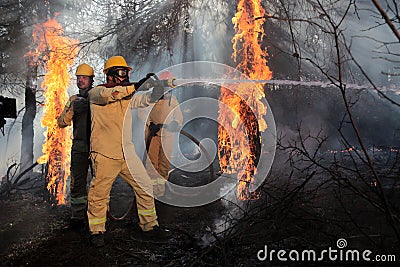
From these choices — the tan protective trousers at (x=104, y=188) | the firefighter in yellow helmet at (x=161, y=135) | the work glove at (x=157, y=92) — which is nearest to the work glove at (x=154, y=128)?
the firefighter in yellow helmet at (x=161, y=135)

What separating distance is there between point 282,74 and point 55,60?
843cm

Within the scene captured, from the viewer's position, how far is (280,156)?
461 inches

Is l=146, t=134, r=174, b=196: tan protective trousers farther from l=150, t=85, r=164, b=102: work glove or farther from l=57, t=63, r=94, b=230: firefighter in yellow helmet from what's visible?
l=150, t=85, r=164, b=102: work glove

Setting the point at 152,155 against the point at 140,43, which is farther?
the point at 140,43

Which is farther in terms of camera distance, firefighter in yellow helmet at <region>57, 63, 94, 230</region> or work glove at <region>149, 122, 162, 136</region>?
work glove at <region>149, 122, 162, 136</region>

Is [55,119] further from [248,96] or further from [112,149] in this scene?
[248,96]

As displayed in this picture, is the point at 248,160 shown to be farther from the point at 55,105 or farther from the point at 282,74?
the point at 282,74

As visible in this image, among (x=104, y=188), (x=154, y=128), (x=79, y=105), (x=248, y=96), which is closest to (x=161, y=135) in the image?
(x=154, y=128)

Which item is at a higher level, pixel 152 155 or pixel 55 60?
pixel 55 60

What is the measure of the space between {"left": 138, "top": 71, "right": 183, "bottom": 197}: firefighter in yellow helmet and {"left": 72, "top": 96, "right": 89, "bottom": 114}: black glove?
1523 mm

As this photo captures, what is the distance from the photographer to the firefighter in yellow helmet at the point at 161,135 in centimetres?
629

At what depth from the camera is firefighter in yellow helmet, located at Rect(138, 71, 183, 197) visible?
20.6 feet

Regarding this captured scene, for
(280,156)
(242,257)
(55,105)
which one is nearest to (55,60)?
(55,105)

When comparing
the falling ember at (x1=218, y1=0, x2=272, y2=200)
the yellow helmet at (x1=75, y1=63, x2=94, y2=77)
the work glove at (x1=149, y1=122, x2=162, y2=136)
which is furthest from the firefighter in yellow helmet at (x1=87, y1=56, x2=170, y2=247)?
the falling ember at (x1=218, y1=0, x2=272, y2=200)
